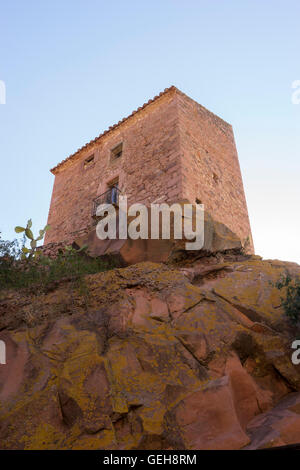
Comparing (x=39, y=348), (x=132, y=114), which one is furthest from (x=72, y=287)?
(x=132, y=114)

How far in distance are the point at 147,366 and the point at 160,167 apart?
768cm

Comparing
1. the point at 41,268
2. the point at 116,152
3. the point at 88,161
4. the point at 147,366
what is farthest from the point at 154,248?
the point at 88,161

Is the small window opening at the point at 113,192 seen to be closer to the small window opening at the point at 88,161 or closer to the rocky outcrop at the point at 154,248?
the small window opening at the point at 88,161

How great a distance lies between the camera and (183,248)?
6512 millimetres

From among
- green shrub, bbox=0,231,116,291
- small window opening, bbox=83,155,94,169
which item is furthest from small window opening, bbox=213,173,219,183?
green shrub, bbox=0,231,116,291

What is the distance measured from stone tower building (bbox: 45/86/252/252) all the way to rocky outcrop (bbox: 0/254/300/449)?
503 centimetres

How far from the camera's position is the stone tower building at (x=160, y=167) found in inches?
397

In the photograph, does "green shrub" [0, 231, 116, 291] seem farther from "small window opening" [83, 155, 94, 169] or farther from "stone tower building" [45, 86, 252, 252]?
"small window opening" [83, 155, 94, 169]

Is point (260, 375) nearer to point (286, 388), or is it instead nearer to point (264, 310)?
point (286, 388)

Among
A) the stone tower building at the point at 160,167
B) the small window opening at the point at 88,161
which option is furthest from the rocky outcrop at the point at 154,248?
the small window opening at the point at 88,161

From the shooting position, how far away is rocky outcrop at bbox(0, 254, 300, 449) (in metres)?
2.88

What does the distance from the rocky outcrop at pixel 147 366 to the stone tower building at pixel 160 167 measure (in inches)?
198

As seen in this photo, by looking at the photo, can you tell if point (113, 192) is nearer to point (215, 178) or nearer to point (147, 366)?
point (215, 178)
